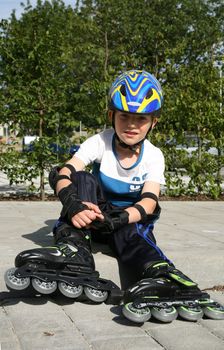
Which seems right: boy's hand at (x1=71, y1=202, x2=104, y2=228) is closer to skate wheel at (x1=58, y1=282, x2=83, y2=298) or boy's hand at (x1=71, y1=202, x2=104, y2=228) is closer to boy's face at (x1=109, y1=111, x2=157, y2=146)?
skate wheel at (x1=58, y1=282, x2=83, y2=298)

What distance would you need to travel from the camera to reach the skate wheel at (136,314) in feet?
8.96

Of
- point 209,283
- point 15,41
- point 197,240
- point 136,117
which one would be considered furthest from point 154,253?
point 15,41

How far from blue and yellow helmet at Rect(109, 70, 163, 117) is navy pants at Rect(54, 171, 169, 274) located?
1.99ft

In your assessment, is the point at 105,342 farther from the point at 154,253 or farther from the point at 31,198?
the point at 31,198

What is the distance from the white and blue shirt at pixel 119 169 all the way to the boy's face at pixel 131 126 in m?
0.19

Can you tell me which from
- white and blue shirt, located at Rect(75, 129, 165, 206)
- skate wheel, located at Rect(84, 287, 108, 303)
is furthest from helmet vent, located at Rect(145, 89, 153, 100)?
skate wheel, located at Rect(84, 287, 108, 303)

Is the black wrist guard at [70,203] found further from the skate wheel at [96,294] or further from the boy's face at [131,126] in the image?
the boy's face at [131,126]

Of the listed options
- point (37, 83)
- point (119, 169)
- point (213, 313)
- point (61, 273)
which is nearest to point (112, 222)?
point (61, 273)

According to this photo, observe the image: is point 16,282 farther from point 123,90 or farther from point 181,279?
point 123,90

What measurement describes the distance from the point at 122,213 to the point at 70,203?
40 cm

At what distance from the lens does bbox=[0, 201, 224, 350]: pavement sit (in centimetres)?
256

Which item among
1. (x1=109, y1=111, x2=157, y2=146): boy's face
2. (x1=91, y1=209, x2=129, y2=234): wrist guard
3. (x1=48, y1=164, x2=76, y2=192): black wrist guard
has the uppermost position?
(x1=109, y1=111, x2=157, y2=146): boy's face

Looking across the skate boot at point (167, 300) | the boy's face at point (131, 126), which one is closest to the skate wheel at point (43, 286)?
the skate boot at point (167, 300)

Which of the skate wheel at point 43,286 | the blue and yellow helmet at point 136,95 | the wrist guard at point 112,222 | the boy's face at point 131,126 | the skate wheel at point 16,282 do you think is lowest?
the skate wheel at point 43,286
